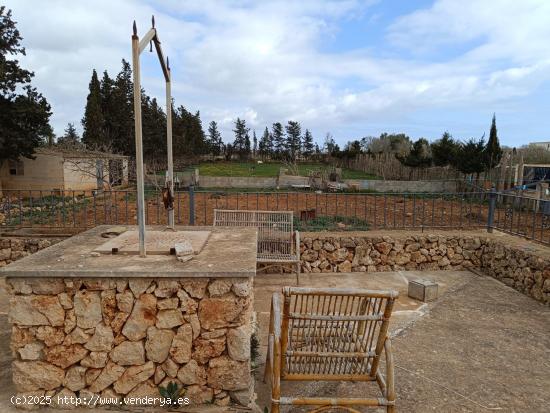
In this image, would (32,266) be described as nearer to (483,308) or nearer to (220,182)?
(483,308)

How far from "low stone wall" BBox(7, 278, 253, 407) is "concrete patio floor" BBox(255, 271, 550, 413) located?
1.71 ft

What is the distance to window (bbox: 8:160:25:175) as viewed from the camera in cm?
1973

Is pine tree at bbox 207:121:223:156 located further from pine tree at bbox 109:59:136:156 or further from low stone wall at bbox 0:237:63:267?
low stone wall at bbox 0:237:63:267

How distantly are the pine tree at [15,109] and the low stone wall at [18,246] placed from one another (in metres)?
14.1

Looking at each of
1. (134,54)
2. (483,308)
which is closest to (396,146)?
(483,308)

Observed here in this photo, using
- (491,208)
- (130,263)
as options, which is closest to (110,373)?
(130,263)

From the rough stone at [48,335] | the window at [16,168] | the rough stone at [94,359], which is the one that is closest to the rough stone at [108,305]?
the rough stone at [94,359]

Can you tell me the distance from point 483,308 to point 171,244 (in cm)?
383

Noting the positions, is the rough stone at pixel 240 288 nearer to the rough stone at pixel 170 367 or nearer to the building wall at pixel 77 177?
the rough stone at pixel 170 367

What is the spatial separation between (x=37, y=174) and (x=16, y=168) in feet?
3.88

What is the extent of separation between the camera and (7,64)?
59.9ft

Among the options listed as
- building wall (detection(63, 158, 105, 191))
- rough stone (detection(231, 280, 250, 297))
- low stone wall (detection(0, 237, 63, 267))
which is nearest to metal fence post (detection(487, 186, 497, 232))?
rough stone (detection(231, 280, 250, 297))

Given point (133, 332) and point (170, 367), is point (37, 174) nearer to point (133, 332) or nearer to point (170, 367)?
point (133, 332)

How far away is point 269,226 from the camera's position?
5.76m
